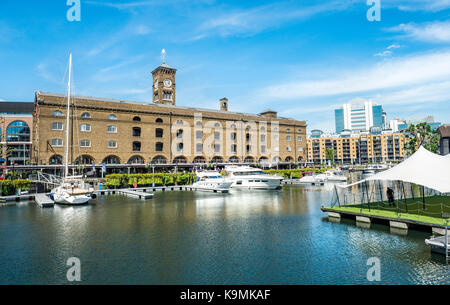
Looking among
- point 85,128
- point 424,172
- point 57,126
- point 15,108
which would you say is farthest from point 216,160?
point 15,108

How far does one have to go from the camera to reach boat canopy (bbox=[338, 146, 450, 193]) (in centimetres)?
1945

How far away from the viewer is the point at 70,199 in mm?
34219

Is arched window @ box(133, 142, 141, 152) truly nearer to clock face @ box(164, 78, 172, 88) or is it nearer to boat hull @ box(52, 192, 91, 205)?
clock face @ box(164, 78, 172, 88)

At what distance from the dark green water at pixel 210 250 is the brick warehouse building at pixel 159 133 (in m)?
35.3

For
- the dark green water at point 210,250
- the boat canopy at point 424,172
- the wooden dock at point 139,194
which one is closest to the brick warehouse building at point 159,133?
the wooden dock at point 139,194

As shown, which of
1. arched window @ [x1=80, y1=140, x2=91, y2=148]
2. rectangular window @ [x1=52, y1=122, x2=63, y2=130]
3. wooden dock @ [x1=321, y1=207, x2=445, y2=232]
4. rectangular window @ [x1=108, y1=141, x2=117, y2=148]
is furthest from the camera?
rectangular window @ [x1=108, y1=141, x2=117, y2=148]

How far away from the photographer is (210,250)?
1639 centimetres

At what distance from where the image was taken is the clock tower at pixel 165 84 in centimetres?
8475

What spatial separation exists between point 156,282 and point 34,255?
26.5 feet

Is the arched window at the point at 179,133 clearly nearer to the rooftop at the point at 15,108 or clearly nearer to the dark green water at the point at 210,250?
the dark green water at the point at 210,250

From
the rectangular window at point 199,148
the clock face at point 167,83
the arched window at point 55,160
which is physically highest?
the clock face at point 167,83

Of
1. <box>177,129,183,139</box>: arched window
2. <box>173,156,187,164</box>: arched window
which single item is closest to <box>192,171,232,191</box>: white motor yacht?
<box>173,156,187,164</box>: arched window

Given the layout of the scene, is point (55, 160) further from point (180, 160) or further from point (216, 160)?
point (216, 160)
